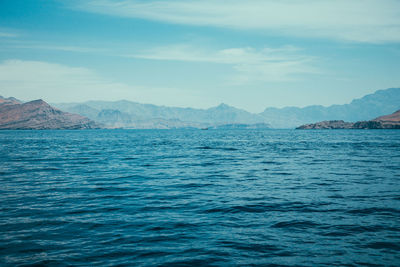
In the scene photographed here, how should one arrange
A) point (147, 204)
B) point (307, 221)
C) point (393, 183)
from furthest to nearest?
1. point (393, 183)
2. point (147, 204)
3. point (307, 221)

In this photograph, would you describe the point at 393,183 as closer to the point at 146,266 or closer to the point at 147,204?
the point at 147,204

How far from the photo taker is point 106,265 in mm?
10000

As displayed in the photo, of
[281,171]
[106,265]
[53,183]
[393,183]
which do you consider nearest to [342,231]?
[106,265]

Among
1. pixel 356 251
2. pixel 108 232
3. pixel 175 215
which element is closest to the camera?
pixel 356 251

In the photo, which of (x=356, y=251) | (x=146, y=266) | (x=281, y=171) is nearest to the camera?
(x=146, y=266)

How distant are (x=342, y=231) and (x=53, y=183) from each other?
2354cm

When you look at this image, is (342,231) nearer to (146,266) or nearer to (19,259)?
(146,266)

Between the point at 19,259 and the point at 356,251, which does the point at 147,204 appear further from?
the point at 356,251

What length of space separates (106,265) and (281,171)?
26183 mm

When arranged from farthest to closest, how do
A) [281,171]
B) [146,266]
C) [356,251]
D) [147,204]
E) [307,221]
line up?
[281,171] → [147,204] → [307,221] → [356,251] → [146,266]

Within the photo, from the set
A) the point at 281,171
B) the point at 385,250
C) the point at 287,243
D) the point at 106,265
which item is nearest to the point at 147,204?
the point at 106,265

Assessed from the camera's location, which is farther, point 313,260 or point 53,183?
point 53,183

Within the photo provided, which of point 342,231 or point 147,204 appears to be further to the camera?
point 147,204

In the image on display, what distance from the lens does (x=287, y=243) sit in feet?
38.8
